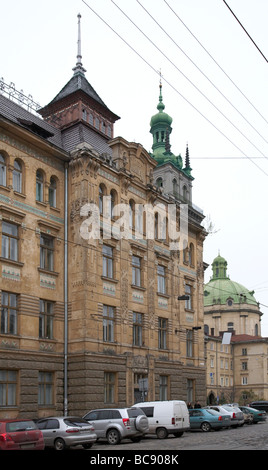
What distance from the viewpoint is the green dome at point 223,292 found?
115500 mm

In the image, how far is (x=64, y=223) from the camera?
3403cm

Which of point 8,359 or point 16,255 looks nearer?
point 8,359

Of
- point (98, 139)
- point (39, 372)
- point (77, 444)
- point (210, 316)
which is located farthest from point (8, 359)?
point (210, 316)

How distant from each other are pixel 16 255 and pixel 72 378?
7366mm

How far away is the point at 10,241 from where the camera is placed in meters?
30.6

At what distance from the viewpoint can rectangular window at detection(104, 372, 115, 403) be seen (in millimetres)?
33594

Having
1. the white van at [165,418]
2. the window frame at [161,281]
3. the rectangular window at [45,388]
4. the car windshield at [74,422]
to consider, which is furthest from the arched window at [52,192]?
the car windshield at [74,422]

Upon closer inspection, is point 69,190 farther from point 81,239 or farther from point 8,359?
point 8,359

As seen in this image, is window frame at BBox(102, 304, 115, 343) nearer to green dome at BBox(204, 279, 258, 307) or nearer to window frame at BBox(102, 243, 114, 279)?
window frame at BBox(102, 243, 114, 279)

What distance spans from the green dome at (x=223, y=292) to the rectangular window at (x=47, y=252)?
264ft

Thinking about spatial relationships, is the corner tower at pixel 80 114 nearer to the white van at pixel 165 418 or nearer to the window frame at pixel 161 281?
the window frame at pixel 161 281

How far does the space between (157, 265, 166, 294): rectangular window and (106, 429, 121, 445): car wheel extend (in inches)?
645

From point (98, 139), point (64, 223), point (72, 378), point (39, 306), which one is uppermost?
point (98, 139)

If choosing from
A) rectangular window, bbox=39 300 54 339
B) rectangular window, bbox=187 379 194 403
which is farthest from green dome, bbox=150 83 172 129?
rectangular window, bbox=39 300 54 339
